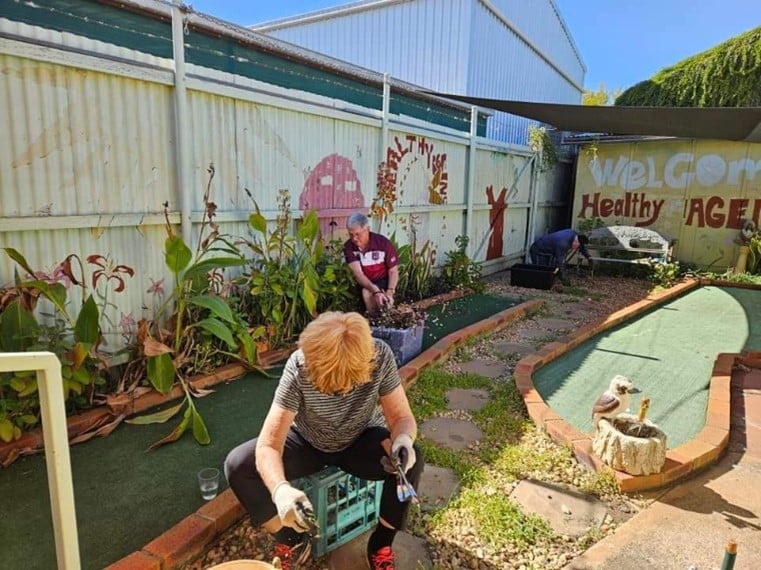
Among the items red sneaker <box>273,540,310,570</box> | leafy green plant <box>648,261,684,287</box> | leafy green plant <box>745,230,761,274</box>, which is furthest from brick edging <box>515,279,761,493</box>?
leafy green plant <box>745,230,761,274</box>

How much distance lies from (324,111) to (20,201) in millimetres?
2600

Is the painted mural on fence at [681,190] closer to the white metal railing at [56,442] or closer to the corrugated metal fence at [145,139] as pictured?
the corrugated metal fence at [145,139]

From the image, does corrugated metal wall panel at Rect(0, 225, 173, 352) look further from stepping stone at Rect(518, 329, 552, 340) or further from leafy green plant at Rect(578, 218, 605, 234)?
leafy green plant at Rect(578, 218, 605, 234)

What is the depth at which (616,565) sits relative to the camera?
1878 millimetres

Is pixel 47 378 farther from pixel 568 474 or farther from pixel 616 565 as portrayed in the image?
pixel 568 474

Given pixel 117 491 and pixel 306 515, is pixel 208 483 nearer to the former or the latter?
pixel 117 491

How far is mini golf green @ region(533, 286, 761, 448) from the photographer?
3223 millimetres

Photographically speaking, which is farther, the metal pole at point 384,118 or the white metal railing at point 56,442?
the metal pole at point 384,118

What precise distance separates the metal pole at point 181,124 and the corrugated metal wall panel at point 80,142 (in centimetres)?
6

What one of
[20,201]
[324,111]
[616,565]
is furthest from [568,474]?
[324,111]

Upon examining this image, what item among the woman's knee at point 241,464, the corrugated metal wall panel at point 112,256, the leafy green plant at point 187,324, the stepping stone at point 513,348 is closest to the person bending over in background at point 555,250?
the stepping stone at point 513,348

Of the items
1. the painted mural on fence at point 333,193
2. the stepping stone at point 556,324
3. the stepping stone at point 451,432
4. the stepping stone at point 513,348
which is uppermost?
the painted mural on fence at point 333,193

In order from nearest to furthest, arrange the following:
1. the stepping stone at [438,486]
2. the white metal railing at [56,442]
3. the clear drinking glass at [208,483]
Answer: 1. the white metal railing at [56,442]
2. the clear drinking glass at [208,483]
3. the stepping stone at [438,486]

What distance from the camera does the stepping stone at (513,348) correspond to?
4.33 m
